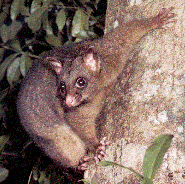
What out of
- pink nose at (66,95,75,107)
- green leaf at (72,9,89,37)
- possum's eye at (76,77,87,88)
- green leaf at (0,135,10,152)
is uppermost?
green leaf at (72,9,89,37)

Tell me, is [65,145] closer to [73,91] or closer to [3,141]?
[73,91]

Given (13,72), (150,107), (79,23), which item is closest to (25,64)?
(13,72)

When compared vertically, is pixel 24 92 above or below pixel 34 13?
below

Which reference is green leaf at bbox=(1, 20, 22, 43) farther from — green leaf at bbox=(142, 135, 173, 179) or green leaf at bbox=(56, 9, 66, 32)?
green leaf at bbox=(142, 135, 173, 179)

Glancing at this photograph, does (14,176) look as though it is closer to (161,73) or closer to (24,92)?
(24,92)

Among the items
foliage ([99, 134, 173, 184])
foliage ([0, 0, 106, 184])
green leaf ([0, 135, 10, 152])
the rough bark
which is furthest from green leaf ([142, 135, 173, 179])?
green leaf ([0, 135, 10, 152])

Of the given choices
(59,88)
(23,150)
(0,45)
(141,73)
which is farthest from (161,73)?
(0,45)
